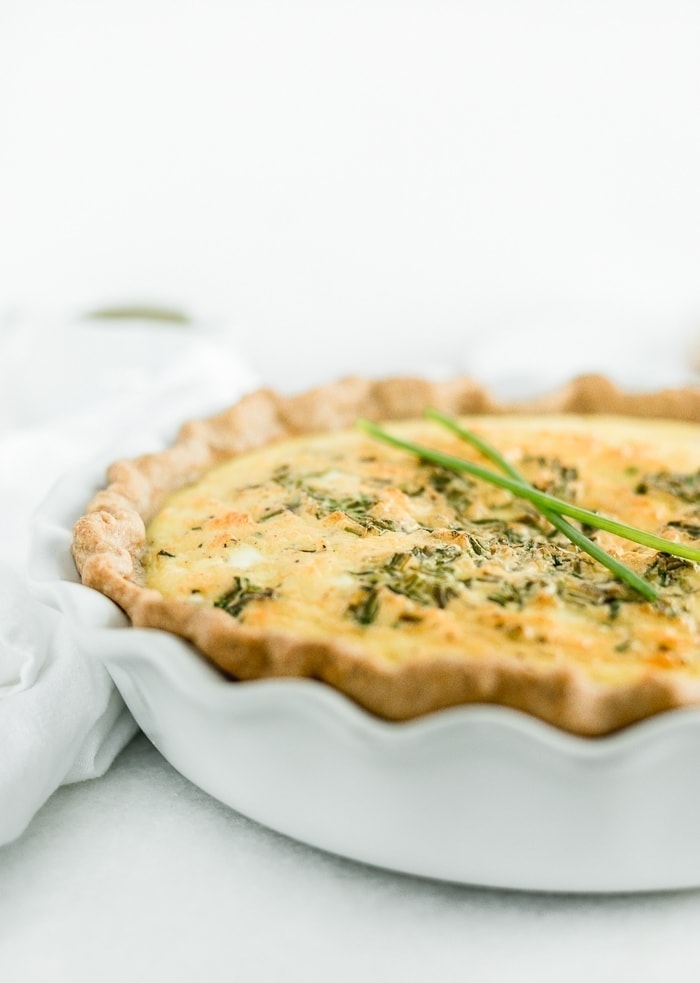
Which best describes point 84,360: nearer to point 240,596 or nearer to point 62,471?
point 62,471

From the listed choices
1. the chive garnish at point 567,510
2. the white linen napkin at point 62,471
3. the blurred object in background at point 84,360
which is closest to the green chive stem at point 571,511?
the chive garnish at point 567,510

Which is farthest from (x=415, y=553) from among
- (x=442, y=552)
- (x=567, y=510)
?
(x=567, y=510)

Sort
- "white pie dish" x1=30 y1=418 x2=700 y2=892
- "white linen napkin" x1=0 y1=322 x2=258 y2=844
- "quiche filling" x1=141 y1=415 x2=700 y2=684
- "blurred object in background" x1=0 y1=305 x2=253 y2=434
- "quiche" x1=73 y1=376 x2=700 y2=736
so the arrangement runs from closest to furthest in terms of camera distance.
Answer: "white pie dish" x1=30 y1=418 x2=700 y2=892 < "quiche" x1=73 y1=376 x2=700 y2=736 < "quiche filling" x1=141 y1=415 x2=700 y2=684 < "white linen napkin" x1=0 y1=322 x2=258 y2=844 < "blurred object in background" x1=0 y1=305 x2=253 y2=434

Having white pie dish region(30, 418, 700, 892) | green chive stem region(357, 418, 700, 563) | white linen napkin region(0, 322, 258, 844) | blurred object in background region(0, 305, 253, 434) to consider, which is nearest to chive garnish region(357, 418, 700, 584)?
green chive stem region(357, 418, 700, 563)

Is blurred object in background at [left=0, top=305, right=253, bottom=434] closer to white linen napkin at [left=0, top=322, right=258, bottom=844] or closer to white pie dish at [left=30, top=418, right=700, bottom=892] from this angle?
white linen napkin at [left=0, top=322, right=258, bottom=844]

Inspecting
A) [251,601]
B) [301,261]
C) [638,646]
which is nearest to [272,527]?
[251,601]

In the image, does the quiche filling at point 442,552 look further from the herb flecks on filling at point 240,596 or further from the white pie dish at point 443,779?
the white pie dish at point 443,779
